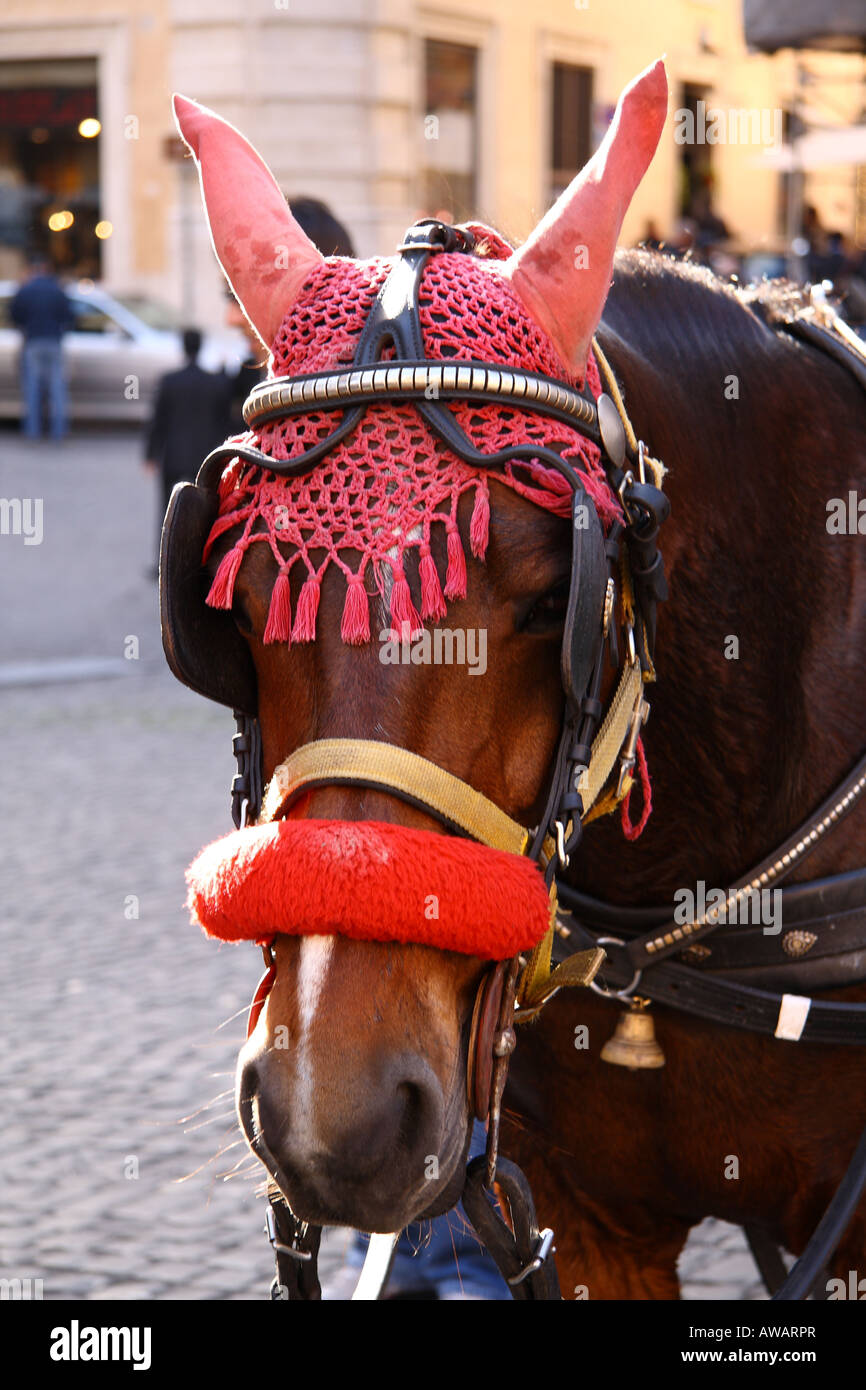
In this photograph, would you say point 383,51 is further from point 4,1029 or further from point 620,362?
point 620,362

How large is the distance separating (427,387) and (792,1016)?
96cm

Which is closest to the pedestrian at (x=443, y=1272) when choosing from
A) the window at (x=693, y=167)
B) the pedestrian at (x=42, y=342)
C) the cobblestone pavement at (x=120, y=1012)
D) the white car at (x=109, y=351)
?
the cobblestone pavement at (x=120, y=1012)

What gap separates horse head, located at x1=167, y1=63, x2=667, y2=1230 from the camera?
5.40 feet

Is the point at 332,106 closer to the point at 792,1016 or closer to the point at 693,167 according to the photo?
the point at 693,167

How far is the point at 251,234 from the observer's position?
1999 millimetres

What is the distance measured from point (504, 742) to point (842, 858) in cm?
74

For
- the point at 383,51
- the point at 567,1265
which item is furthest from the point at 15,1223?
the point at 383,51

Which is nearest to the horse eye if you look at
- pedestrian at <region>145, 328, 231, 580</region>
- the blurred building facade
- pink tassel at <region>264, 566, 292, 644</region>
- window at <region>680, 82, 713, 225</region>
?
pink tassel at <region>264, 566, 292, 644</region>

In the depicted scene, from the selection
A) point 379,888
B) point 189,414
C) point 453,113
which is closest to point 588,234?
point 379,888

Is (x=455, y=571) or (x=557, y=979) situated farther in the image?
(x=557, y=979)

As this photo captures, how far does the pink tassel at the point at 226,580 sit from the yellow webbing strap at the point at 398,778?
180 mm

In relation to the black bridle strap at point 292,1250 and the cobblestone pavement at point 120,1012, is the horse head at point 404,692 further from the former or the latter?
the cobblestone pavement at point 120,1012

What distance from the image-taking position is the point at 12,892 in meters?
5.96

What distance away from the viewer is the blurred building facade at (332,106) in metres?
19.0
